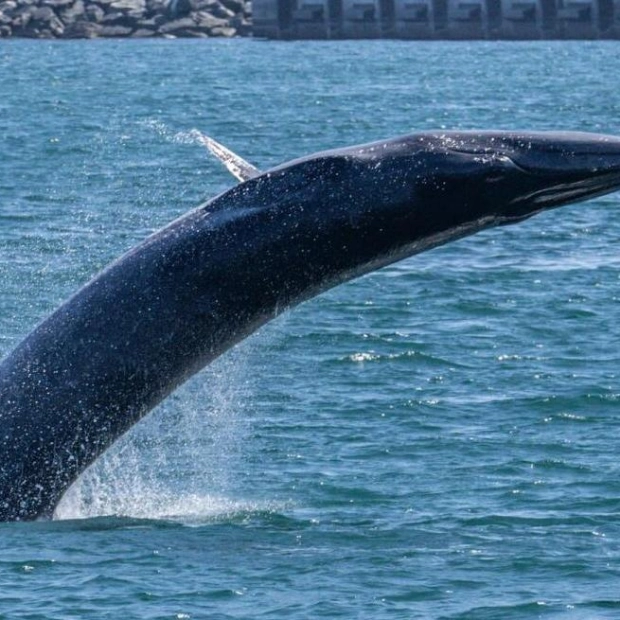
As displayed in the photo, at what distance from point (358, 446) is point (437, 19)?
123316 millimetres

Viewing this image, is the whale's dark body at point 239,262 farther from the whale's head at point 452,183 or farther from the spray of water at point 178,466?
the spray of water at point 178,466

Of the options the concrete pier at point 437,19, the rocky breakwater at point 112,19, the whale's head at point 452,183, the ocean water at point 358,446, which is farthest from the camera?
the concrete pier at point 437,19

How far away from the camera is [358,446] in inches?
798

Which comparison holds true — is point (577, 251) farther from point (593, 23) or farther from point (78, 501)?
point (593, 23)

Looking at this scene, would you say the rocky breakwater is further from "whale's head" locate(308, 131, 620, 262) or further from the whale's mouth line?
the whale's mouth line

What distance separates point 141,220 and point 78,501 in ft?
67.5

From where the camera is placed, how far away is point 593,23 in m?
138

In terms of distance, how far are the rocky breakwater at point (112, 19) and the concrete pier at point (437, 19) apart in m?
3.90

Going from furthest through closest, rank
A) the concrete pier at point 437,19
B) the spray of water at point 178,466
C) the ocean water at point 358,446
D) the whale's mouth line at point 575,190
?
the concrete pier at point 437,19, the spray of water at point 178,466, the ocean water at point 358,446, the whale's mouth line at point 575,190

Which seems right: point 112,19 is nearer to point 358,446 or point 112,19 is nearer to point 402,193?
point 358,446

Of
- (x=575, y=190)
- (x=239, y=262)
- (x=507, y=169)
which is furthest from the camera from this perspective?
(x=239, y=262)

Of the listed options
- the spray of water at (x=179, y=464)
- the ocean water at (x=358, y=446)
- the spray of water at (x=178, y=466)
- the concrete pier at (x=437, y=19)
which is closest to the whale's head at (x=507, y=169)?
the spray of water at (x=179, y=464)

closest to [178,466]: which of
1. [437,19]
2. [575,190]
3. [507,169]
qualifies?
[507,169]

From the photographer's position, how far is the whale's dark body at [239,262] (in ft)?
47.2
